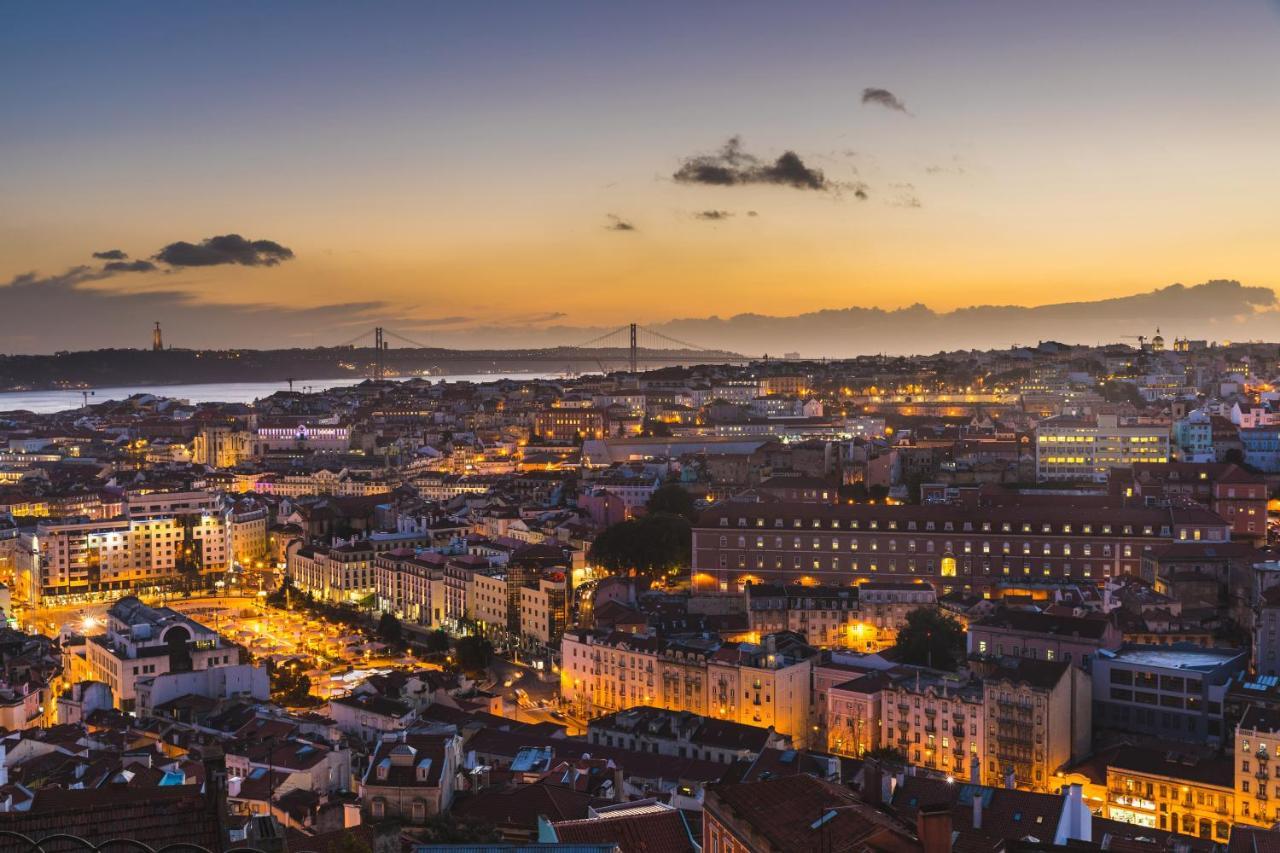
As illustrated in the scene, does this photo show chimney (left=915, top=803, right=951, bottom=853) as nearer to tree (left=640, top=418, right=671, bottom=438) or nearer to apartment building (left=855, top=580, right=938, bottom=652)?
apartment building (left=855, top=580, right=938, bottom=652)

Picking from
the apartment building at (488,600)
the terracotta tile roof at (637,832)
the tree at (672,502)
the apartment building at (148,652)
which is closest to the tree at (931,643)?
the apartment building at (488,600)

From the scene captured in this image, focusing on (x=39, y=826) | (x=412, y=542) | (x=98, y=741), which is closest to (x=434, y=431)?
(x=412, y=542)

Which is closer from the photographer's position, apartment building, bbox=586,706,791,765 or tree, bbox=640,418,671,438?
apartment building, bbox=586,706,791,765

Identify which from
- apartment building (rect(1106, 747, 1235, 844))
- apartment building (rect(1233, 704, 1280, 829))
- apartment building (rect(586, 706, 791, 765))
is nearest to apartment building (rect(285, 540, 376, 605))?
apartment building (rect(586, 706, 791, 765))

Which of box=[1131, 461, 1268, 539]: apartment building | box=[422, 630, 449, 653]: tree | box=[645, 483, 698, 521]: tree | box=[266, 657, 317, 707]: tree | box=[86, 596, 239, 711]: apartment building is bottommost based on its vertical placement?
box=[422, 630, 449, 653]: tree

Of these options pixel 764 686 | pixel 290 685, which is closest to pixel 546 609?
pixel 290 685

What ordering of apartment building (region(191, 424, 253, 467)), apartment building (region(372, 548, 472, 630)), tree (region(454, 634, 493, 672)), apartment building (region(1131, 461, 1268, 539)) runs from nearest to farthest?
tree (region(454, 634, 493, 672))
apartment building (region(372, 548, 472, 630))
apartment building (region(1131, 461, 1268, 539))
apartment building (region(191, 424, 253, 467))
